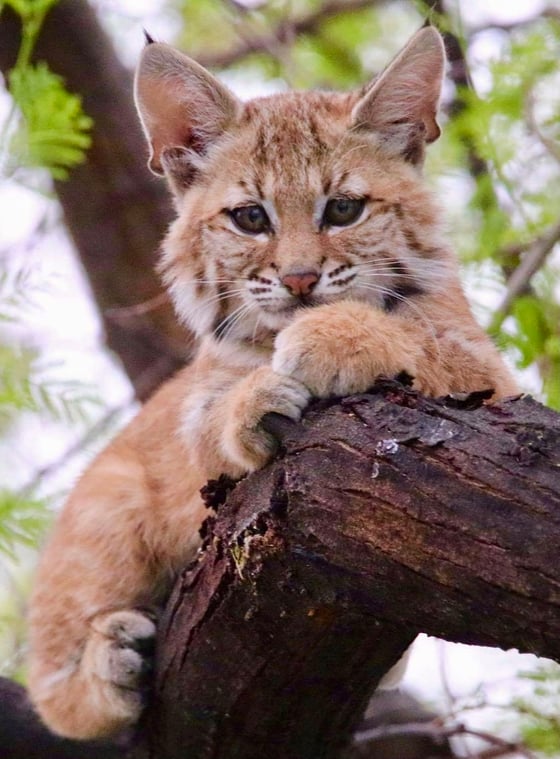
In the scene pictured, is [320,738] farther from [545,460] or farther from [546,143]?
[546,143]

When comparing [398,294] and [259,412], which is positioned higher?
[398,294]

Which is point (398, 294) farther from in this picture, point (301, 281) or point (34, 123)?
point (34, 123)

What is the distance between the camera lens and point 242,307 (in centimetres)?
410

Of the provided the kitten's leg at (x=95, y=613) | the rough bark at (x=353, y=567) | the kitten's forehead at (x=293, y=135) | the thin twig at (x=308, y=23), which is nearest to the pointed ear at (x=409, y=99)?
the kitten's forehead at (x=293, y=135)

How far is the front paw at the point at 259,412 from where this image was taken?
10.9 feet

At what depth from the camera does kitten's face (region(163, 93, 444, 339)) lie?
387cm

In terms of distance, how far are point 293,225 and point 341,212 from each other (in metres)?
0.20

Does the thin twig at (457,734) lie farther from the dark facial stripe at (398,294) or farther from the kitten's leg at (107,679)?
the dark facial stripe at (398,294)

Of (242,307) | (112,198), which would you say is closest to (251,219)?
(242,307)

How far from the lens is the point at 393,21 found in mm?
8195

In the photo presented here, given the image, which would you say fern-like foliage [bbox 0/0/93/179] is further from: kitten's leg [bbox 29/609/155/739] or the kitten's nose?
kitten's leg [bbox 29/609/155/739]

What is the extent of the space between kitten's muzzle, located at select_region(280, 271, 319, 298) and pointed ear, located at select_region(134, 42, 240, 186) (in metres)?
1.01

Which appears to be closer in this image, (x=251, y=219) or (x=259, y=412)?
(x=259, y=412)

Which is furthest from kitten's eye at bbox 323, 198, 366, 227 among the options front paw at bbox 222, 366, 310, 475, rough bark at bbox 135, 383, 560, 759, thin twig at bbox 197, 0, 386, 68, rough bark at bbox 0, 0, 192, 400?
thin twig at bbox 197, 0, 386, 68
